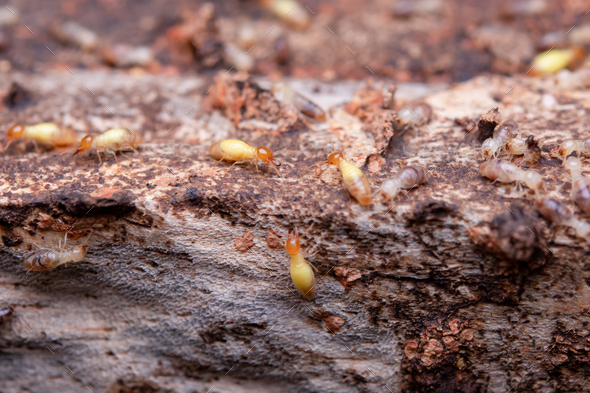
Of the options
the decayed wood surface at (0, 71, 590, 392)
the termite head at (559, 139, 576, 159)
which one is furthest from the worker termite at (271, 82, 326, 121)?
the termite head at (559, 139, 576, 159)

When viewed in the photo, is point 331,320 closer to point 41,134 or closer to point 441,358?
point 441,358

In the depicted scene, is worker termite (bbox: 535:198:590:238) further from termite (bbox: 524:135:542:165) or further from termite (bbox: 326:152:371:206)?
termite (bbox: 326:152:371:206)

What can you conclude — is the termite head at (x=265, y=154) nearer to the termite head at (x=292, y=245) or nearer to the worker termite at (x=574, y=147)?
the termite head at (x=292, y=245)

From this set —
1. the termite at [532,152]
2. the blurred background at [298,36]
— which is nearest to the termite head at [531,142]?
the termite at [532,152]

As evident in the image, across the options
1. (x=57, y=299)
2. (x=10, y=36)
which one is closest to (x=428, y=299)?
(x=57, y=299)

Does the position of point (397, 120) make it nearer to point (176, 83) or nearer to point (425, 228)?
point (425, 228)

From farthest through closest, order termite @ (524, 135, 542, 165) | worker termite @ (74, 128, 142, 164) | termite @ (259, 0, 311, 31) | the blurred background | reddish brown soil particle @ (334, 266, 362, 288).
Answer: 1. termite @ (259, 0, 311, 31)
2. the blurred background
3. worker termite @ (74, 128, 142, 164)
4. termite @ (524, 135, 542, 165)
5. reddish brown soil particle @ (334, 266, 362, 288)

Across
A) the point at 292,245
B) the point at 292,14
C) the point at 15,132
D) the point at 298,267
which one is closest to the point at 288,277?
the point at 298,267
